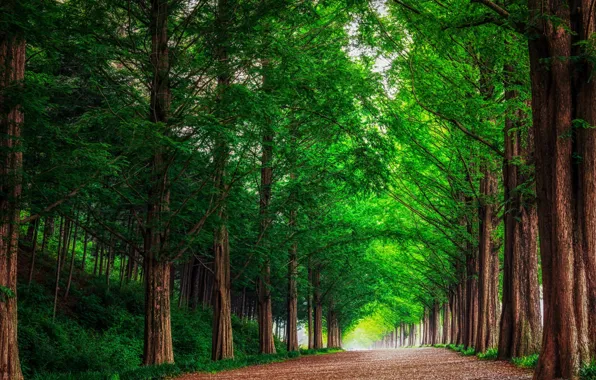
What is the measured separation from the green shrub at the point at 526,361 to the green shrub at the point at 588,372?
4.26m

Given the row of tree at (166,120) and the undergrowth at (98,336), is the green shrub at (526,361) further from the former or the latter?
the undergrowth at (98,336)

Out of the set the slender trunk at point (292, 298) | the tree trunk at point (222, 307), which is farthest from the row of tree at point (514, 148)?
the tree trunk at point (222, 307)

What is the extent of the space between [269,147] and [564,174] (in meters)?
9.29

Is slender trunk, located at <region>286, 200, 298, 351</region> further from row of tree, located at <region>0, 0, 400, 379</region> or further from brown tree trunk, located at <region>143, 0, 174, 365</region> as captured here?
brown tree trunk, located at <region>143, 0, 174, 365</region>

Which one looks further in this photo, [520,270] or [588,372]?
[520,270]

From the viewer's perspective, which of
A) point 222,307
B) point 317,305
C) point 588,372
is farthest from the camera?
point 317,305

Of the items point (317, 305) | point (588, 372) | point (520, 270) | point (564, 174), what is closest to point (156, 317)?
point (520, 270)

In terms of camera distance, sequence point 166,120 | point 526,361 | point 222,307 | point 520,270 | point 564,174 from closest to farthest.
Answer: point 564,174
point 526,361
point 166,120
point 520,270
point 222,307

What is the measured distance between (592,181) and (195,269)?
1070 inches

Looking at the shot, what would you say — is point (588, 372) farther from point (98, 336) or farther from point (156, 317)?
point (98, 336)

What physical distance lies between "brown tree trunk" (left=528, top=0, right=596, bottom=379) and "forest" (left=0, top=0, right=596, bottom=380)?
0.09ft

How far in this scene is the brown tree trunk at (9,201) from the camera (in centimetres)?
848

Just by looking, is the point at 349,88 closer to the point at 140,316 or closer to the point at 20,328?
the point at 20,328

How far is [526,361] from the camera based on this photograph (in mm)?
11125
